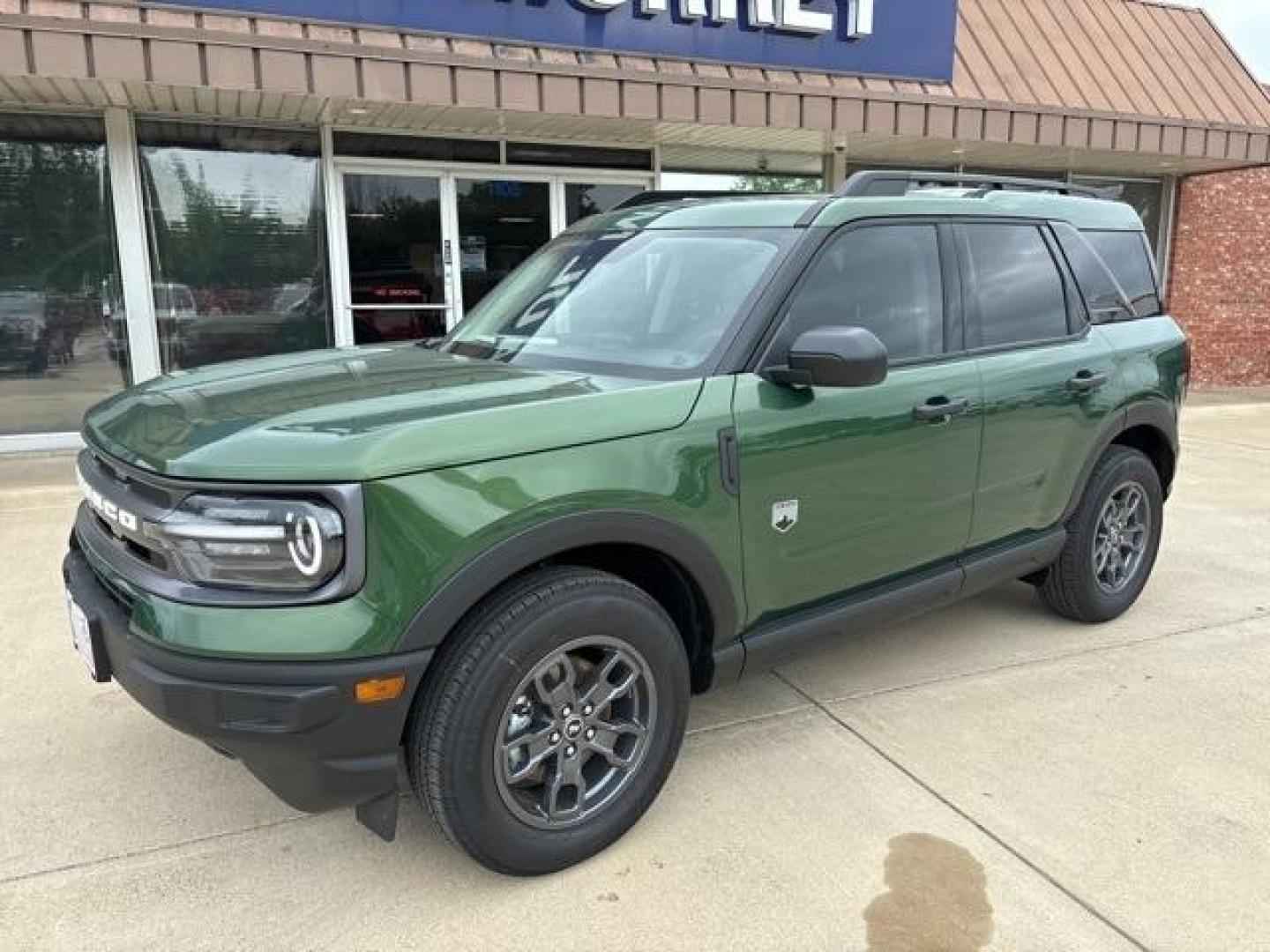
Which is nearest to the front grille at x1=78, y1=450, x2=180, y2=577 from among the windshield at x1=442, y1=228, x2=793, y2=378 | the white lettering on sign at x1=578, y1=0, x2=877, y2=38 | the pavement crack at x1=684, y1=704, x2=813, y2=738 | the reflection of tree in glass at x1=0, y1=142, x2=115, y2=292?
the windshield at x1=442, y1=228, x2=793, y2=378

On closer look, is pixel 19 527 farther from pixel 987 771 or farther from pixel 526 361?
pixel 987 771

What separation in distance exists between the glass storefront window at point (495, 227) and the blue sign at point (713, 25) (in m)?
1.76

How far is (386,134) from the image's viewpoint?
889cm

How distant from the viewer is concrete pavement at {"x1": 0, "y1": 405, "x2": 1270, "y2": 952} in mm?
2455

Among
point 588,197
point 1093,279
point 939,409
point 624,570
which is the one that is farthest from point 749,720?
point 588,197

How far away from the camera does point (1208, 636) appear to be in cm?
441

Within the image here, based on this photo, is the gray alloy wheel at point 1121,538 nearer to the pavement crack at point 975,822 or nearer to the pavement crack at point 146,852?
the pavement crack at point 975,822

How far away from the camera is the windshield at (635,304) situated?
3049 millimetres

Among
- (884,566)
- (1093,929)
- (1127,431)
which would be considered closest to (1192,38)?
(1127,431)

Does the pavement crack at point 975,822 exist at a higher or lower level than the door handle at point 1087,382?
lower

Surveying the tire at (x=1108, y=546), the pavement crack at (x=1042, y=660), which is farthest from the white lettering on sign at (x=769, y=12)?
the pavement crack at (x=1042, y=660)

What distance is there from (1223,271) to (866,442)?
12.7 metres

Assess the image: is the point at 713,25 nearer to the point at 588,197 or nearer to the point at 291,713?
the point at 588,197

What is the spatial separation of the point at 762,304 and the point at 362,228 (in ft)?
22.6
